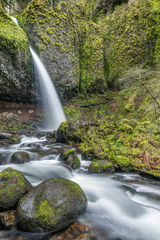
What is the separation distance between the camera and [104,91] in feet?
44.4

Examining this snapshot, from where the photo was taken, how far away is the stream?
7.63ft

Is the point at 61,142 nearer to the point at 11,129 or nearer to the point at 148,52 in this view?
the point at 11,129

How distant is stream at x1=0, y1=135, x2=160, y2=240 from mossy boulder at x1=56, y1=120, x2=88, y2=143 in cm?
153

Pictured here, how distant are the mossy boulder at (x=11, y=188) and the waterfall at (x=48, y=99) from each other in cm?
758

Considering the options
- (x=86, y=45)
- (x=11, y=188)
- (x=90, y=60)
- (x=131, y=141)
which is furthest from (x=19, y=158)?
(x=86, y=45)

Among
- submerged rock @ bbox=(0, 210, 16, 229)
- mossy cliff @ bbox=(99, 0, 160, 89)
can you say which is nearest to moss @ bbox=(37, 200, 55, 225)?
submerged rock @ bbox=(0, 210, 16, 229)

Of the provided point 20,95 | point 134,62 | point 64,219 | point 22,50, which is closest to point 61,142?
point 64,219

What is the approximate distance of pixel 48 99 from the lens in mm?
11312

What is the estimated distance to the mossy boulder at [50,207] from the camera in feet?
6.77

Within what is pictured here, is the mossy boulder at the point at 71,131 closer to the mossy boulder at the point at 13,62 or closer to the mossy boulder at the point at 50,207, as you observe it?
the mossy boulder at the point at 50,207

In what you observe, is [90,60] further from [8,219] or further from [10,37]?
[8,219]

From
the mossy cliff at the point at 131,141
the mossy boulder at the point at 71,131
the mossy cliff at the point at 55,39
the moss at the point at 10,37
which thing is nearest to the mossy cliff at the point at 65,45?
the mossy cliff at the point at 55,39

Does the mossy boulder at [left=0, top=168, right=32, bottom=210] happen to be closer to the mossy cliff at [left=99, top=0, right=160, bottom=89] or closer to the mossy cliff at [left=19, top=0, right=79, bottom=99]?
the mossy cliff at [left=19, top=0, right=79, bottom=99]

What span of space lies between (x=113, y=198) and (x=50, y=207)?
1.68 meters
